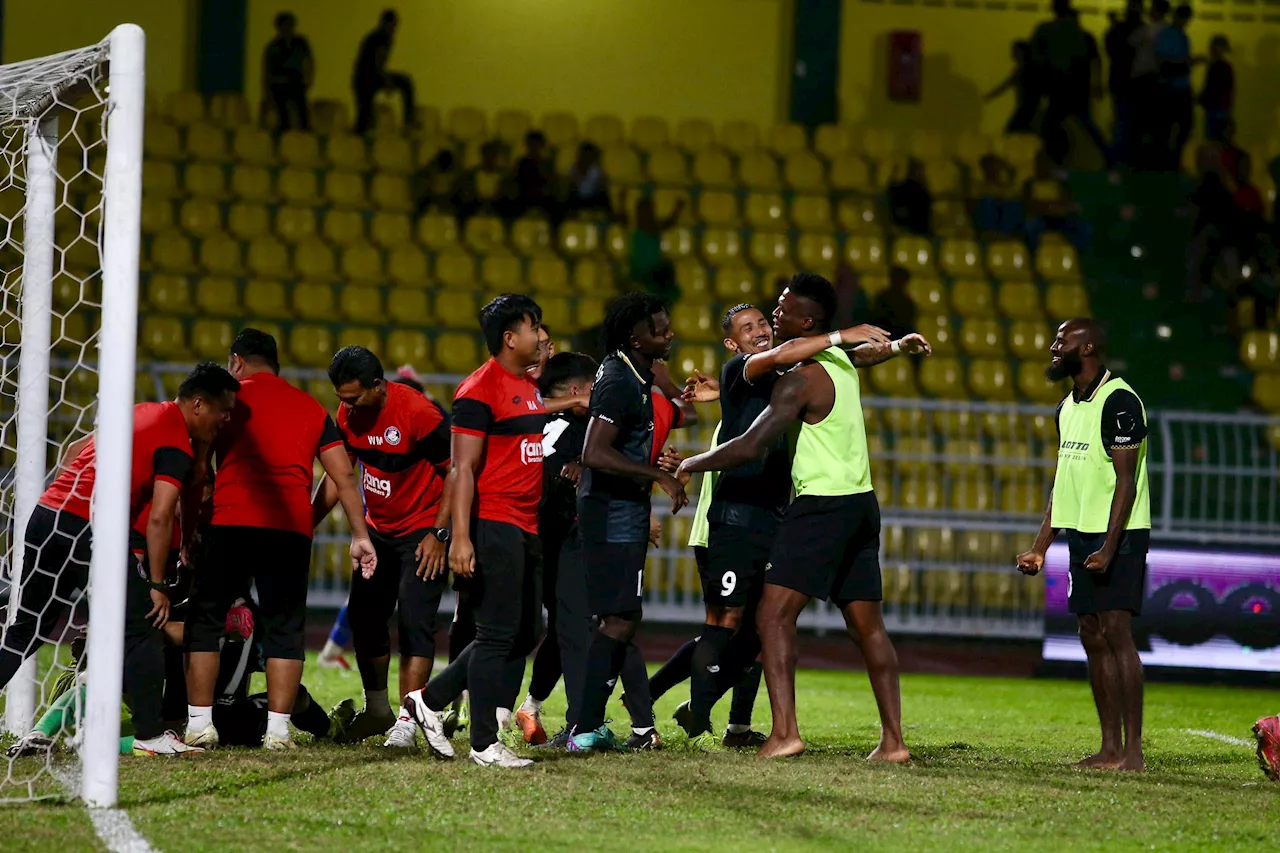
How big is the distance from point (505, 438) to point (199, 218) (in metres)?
11.8

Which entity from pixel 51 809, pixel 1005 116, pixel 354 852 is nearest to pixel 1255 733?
pixel 354 852

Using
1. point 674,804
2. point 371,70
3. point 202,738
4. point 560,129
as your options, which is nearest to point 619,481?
point 674,804

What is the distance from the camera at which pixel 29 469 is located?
700 cm

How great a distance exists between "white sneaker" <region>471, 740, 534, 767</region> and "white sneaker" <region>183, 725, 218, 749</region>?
124 cm

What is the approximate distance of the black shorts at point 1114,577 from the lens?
709cm

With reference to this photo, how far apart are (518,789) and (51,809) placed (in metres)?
1.64

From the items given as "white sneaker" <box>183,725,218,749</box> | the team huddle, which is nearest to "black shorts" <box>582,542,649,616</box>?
the team huddle

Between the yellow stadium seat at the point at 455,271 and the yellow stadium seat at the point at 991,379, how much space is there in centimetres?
571

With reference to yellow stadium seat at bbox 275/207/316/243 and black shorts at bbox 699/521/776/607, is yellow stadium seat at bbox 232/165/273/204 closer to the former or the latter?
yellow stadium seat at bbox 275/207/316/243

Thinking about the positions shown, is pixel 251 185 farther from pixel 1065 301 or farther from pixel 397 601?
pixel 397 601

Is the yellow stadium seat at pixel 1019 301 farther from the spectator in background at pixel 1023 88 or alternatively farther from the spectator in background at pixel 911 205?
the spectator in background at pixel 1023 88

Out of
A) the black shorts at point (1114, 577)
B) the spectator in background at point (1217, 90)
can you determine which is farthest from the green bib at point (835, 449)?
the spectator in background at point (1217, 90)

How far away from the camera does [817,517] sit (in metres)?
6.77

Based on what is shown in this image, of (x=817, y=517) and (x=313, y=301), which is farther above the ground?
(x=313, y=301)
